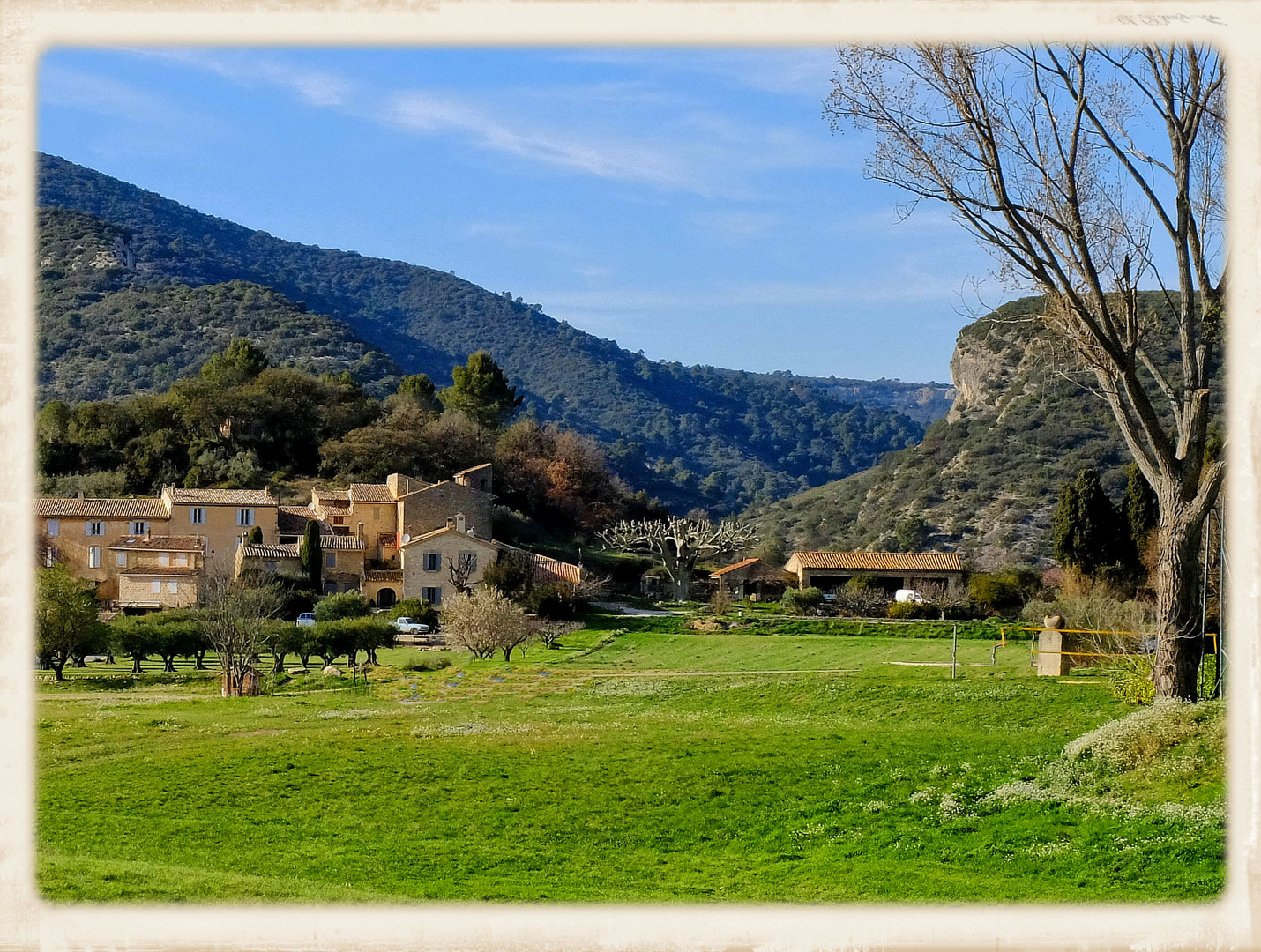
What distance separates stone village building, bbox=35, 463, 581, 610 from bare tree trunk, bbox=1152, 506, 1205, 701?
1237 inches

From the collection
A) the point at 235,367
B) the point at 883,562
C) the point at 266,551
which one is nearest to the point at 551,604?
the point at 266,551

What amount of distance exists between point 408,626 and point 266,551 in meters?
9.23

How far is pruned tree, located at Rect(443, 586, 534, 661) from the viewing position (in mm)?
29609

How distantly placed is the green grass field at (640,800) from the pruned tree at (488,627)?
911 centimetres

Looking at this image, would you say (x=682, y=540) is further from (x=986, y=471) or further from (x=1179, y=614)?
(x=1179, y=614)

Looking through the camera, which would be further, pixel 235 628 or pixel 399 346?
pixel 399 346

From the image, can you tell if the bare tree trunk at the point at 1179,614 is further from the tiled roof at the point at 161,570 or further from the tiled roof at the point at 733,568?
the tiled roof at the point at 733,568

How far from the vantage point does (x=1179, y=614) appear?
462 inches

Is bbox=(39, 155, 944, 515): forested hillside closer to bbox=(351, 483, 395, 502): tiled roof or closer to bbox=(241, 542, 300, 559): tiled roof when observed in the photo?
bbox=(351, 483, 395, 502): tiled roof

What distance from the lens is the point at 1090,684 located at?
689 inches

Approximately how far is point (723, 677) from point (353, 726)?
8.24 m

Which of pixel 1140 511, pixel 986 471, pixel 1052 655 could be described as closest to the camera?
pixel 1052 655

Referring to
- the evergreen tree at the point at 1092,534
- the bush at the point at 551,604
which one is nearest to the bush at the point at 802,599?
the evergreen tree at the point at 1092,534

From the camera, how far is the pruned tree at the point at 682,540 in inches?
1982
